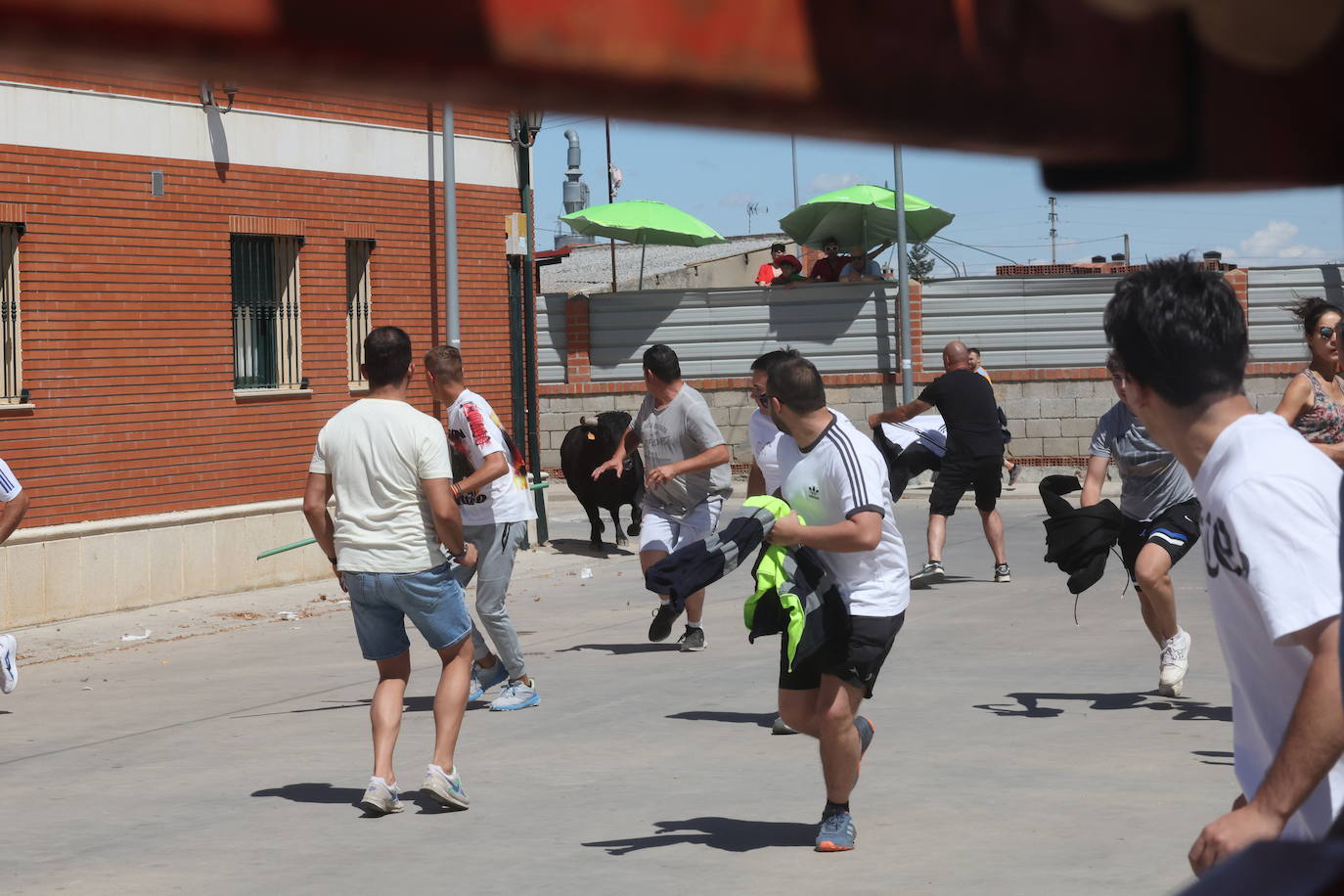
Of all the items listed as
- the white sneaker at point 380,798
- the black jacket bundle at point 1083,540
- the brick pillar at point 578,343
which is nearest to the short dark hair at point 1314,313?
the black jacket bundle at point 1083,540

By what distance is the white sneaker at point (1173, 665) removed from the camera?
8.55m

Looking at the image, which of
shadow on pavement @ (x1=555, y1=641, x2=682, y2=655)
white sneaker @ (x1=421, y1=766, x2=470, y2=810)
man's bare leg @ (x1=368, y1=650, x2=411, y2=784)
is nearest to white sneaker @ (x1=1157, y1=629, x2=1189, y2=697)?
shadow on pavement @ (x1=555, y1=641, x2=682, y2=655)

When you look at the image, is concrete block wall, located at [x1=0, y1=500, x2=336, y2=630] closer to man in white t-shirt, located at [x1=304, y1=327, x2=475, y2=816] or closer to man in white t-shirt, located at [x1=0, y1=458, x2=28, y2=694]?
man in white t-shirt, located at [x1=0, y1=458, x2=28, y2=694]

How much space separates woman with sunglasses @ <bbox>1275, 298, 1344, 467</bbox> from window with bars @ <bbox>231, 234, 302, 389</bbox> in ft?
32.6

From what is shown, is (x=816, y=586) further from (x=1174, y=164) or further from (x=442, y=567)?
(x=1174, y=164)

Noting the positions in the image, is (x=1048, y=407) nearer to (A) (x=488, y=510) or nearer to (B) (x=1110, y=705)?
(B) (x=1110, y=705)

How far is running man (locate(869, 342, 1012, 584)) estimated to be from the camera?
1362cm

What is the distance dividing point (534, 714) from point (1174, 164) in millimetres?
7997

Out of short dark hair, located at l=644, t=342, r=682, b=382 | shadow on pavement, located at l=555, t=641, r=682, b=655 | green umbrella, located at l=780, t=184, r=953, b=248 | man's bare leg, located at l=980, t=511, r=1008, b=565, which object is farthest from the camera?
green umbrella, located at l=780, t=184, r=953, b=248

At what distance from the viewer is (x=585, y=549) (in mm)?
17453

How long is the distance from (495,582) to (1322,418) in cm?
436

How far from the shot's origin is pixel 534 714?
8.62 m

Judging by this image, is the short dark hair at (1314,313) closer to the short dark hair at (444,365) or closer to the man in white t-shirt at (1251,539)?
the short dark hair at (444,365)

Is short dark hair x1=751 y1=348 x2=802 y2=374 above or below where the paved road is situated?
above
